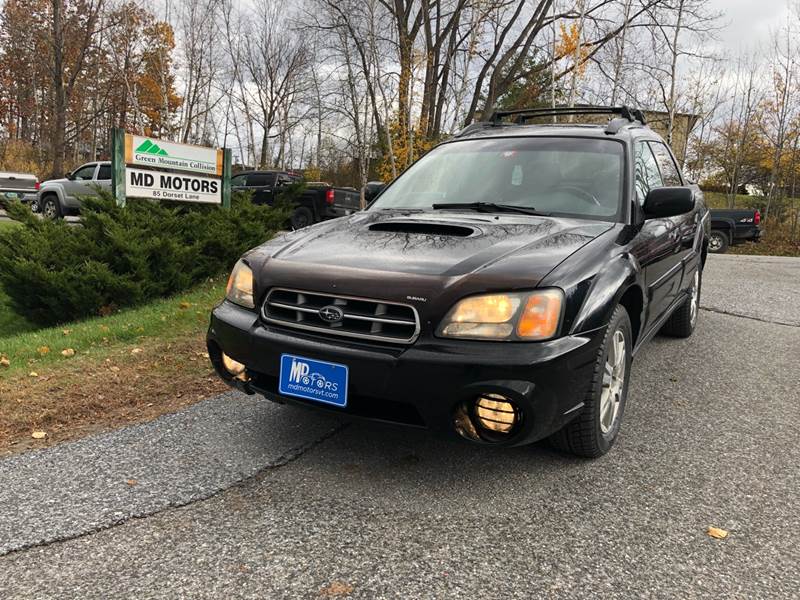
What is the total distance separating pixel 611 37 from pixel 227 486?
81.4ft

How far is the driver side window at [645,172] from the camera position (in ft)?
11.7

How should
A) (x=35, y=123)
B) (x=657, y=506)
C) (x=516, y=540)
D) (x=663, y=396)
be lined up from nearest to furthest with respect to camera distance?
1. (x=516, y=540)
2. (x=657, y=506)
3. (x=663, y=396)
4. (x=35, y=123)

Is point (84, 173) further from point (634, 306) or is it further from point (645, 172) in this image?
point (634, 306)

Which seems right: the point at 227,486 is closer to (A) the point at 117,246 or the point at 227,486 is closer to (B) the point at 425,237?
(B) the point at 425,237

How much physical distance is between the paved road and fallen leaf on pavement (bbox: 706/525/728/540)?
3 cm

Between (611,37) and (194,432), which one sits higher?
(611,37)

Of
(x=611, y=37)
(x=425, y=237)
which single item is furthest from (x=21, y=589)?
(x=611, y=37)

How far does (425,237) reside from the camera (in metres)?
2.84

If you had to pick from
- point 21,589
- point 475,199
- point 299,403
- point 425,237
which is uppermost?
point 475,199

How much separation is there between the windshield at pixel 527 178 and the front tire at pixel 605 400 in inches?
28.1

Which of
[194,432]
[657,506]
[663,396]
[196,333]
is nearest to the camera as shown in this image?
[657,506]

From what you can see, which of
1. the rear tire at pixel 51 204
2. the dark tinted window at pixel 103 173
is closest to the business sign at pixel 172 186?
the dark tinted window at pixel 103 173

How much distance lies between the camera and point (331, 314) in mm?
2508

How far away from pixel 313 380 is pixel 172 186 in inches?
240
